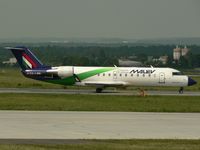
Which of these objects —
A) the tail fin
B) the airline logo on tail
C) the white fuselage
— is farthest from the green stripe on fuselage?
the airline logo on tail

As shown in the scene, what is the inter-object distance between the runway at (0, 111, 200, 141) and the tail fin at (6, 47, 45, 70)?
2853 centimetres

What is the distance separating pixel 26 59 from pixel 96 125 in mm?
35771

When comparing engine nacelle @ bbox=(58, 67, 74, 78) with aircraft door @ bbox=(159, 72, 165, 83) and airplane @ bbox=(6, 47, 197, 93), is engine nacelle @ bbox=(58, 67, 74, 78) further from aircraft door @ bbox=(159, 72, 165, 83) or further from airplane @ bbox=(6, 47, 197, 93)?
aircraft door @ bbox=(159, 72, 165, 83)

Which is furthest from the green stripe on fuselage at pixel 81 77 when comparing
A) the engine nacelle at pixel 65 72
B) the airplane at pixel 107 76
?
the engine nacelle at pixel 65 72

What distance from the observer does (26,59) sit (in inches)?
2534

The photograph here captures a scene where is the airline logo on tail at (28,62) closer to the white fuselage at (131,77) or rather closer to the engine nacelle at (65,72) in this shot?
the white fuselage at (131,77)

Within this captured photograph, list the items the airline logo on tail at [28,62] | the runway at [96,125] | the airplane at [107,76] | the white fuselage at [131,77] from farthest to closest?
the airline logo on tail at [28,62]
the white fuselage at [131,77]
the airplane at [107,76]
the runway at [96,125]

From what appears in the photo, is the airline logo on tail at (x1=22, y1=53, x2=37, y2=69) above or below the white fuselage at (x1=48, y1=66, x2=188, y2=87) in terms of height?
above

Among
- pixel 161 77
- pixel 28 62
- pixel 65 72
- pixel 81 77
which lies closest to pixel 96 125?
pixel 65 72

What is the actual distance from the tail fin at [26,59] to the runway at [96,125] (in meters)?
28.5

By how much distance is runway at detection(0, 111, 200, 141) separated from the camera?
26109 millimetres

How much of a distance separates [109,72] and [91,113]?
91.3 feet

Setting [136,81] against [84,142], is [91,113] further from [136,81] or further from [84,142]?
[136,81]

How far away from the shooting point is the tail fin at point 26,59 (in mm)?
64188
